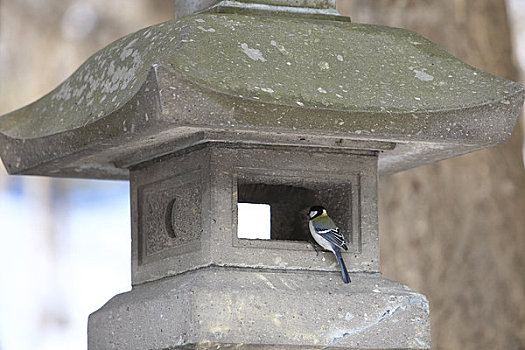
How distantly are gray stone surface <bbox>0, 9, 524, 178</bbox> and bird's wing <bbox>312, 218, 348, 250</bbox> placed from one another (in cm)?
23

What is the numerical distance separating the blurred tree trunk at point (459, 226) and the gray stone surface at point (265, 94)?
190 centimetres

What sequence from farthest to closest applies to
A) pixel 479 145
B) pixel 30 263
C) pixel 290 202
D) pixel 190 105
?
pixel 30 263
pixel 290 202
pixel 479 145
pixel 190 105

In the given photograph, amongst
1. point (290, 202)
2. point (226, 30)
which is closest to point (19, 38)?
point (290, 202)

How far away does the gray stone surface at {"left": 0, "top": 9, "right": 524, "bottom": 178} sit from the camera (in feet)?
8.10

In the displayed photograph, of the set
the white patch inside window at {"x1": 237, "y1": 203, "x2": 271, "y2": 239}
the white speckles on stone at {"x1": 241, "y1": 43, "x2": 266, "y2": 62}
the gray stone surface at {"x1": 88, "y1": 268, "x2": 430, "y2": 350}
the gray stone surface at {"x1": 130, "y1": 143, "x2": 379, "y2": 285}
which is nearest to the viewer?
the white speckles on stone at {"x1": 241, "y1": 43, "x2": 266, "y2": 62}

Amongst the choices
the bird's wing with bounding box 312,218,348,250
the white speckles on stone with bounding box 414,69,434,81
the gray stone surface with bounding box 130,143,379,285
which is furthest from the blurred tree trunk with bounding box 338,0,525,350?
the white speckles on stone with bounding box 414,69,434,81

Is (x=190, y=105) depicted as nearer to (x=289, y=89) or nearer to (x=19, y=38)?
(x=289, y=89)

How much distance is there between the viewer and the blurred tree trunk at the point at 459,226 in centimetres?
489

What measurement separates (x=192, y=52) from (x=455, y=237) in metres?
2.75

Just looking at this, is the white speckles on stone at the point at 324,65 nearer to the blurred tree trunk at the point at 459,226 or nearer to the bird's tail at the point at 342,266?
the bird's tail at the point at 342,266

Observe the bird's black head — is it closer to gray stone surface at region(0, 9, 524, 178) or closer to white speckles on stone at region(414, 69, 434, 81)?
gray stone surface at region(0, 9, 524, 178)

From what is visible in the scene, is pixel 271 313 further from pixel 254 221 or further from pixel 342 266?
pixel 254 221

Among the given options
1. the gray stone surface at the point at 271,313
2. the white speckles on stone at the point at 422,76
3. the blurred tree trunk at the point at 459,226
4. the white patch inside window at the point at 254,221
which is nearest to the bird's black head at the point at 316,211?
the gray stone surface at the point at 271,313

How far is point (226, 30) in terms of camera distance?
2.66m
